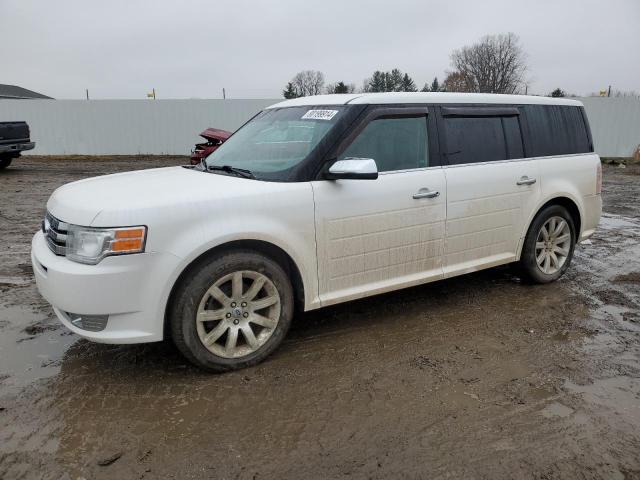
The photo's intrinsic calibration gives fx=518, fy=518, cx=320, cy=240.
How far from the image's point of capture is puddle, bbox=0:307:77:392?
346 cm

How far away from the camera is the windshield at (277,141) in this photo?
3.81m

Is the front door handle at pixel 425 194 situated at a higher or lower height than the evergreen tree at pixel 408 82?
lower

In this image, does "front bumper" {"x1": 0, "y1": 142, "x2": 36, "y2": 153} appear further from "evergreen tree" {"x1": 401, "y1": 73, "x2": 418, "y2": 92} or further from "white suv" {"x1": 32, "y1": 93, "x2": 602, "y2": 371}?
"evergreen tree" {"x1": 401, "y1": 73, "x2": 418, "y2": 92}

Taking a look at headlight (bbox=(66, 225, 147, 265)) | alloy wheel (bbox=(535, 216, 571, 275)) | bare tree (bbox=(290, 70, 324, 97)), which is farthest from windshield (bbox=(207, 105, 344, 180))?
bare tree (bbox=(290, 70, 324, 97))

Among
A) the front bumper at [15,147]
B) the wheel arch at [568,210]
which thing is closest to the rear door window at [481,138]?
the wheel arch at [568,210]

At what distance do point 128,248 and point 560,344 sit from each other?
3.17 m

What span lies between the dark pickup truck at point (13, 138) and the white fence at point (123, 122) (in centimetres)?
748

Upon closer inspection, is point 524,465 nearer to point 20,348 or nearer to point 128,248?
point 128,248

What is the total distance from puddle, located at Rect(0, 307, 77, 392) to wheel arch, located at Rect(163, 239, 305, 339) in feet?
3.32

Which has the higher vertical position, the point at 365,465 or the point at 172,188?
the point at 172,188

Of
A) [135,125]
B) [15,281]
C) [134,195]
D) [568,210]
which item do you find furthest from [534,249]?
[135,125]

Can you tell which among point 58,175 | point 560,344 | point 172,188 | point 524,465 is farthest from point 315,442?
point 58,175

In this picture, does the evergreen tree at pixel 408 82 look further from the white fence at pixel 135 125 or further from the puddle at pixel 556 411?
the puddle at pixel 556 411

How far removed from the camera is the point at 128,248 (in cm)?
304
